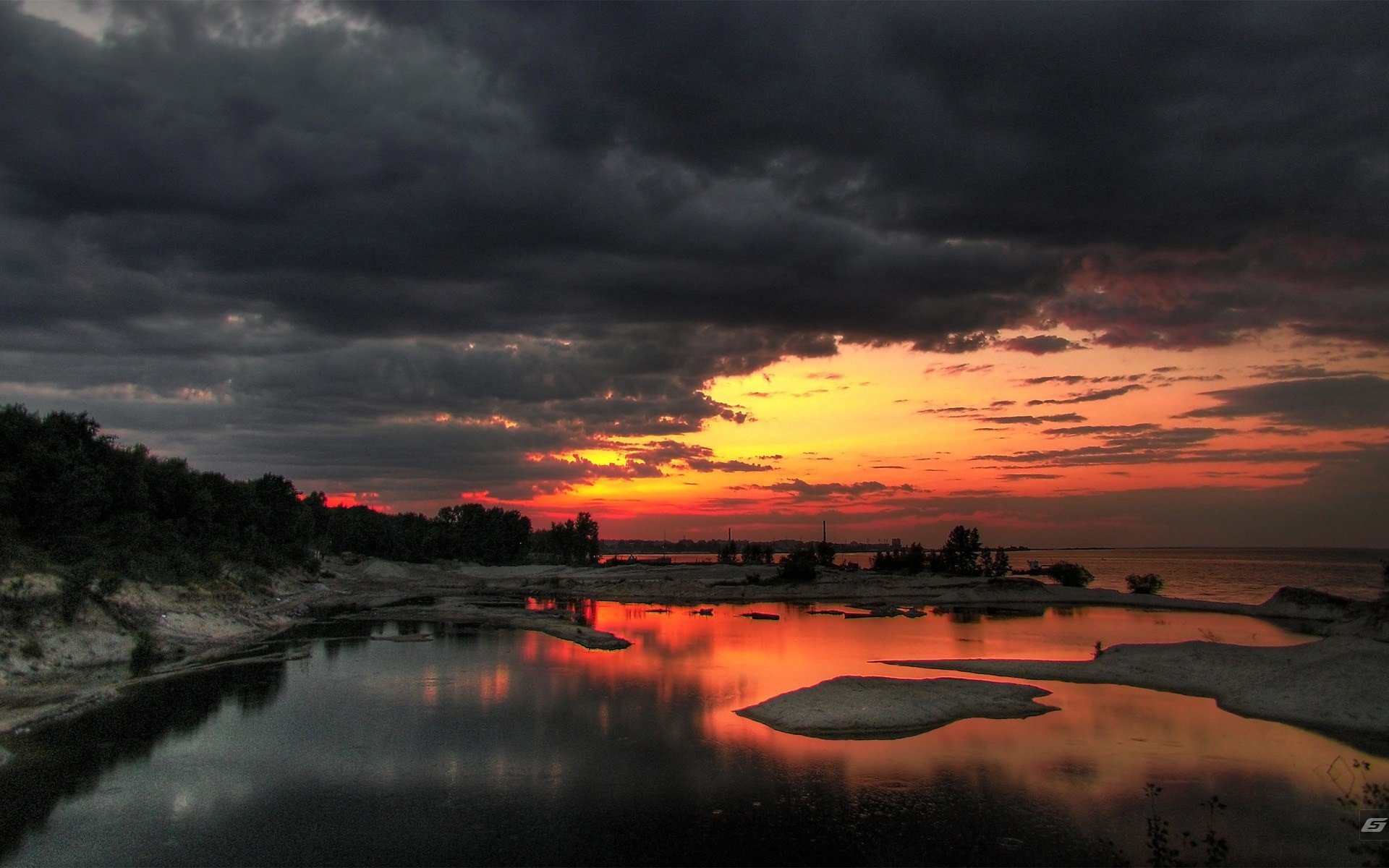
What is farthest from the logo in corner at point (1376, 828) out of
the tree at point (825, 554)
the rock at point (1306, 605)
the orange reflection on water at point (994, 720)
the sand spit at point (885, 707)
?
the tree at point (825, 554)

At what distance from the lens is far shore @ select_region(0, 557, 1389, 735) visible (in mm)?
46125

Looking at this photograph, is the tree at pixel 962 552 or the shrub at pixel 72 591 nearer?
the shrub at pixel 72 591

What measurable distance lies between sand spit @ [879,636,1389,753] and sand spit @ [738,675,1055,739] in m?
9.23

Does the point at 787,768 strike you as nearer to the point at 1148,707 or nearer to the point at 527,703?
the point at 527,703

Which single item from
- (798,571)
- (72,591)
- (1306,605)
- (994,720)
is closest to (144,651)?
(72,591)

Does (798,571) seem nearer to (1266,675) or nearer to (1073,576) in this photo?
(1073,576)

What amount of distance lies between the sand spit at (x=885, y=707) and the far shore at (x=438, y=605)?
100 feet

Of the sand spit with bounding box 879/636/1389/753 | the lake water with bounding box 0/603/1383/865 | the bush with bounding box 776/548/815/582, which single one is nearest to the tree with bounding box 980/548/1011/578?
the bush with bounding box 776/548/815/582

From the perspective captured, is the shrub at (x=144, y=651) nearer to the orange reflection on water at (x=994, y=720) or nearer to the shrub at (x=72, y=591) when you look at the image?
the shrub at (x=72, y=591)

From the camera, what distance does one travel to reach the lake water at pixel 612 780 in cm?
2197

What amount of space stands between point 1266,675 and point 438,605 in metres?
96.8

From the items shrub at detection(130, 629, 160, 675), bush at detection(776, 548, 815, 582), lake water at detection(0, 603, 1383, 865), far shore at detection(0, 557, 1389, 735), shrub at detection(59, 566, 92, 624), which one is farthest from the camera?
bush at detection(776, 548, 815, 582)

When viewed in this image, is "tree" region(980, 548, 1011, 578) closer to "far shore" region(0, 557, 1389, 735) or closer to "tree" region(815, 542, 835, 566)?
"far shore" region(0, 557, 1389, 735)

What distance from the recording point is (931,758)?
101ft
